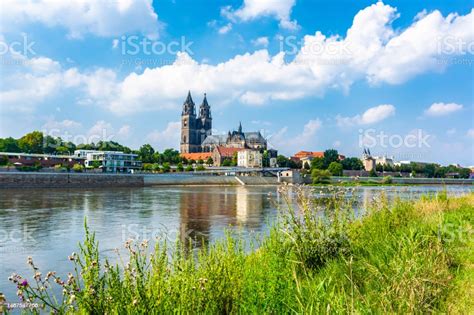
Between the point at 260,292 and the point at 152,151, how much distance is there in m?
144

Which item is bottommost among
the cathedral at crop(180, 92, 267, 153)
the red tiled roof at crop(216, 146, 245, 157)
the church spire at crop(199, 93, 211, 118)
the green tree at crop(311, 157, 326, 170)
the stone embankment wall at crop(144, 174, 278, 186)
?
the stone embankment wall at crop(144, 174, 278, 186)

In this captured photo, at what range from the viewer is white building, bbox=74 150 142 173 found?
350 feet

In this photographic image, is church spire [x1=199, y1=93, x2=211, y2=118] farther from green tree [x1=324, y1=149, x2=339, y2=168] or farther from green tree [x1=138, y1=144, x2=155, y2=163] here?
green tree [x1=324, y1=149, x2=339, y2=168]

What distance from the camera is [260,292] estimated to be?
4.30 m

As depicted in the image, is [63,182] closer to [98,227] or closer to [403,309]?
[98,227]

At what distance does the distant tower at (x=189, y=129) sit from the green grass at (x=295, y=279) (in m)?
170

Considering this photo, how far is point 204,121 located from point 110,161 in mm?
77012

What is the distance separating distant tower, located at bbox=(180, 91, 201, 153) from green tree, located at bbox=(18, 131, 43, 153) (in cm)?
7579

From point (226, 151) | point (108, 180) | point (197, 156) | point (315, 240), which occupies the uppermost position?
point (226, 151)

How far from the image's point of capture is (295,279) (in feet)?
12.0

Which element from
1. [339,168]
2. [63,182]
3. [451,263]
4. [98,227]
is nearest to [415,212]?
[451,263]

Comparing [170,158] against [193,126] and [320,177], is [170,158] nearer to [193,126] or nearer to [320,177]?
[193,126]

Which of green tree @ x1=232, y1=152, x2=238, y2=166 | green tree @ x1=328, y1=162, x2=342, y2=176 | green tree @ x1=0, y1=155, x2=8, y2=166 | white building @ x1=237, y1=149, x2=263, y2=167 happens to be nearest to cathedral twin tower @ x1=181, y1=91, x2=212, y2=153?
green tree @ x1=232, y1=152, x2=238, y2=166

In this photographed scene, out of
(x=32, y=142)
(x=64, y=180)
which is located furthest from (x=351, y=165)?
(x=64, y=180)
